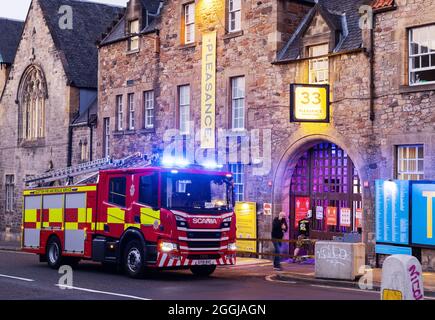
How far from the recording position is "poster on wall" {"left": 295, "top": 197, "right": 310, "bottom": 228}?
25.2m

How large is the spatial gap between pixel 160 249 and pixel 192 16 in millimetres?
14002

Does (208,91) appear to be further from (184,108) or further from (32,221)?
(32,221)

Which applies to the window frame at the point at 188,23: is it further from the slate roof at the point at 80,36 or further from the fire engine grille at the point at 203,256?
the fire engine grille at the point at 203,256

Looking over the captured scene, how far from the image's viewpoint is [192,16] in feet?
97.0

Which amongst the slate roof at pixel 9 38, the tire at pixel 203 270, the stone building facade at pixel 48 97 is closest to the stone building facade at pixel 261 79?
the stone building facade at pixel 48 97

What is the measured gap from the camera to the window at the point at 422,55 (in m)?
21.0

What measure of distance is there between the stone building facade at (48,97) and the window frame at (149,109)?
4844 mm

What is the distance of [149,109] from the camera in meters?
31.7

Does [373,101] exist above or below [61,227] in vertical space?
above

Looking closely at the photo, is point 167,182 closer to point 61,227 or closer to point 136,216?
point 136,216

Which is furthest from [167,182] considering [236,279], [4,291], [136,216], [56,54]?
[56,54]

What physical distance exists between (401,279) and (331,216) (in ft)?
49.4

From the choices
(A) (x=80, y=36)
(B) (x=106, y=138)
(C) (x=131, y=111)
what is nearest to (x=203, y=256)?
(C) (x=131, y=111)

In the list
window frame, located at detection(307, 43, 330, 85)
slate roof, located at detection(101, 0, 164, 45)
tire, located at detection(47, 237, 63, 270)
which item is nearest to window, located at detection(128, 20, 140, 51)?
slate roof, located at detection(101, 0, 164, 45)
